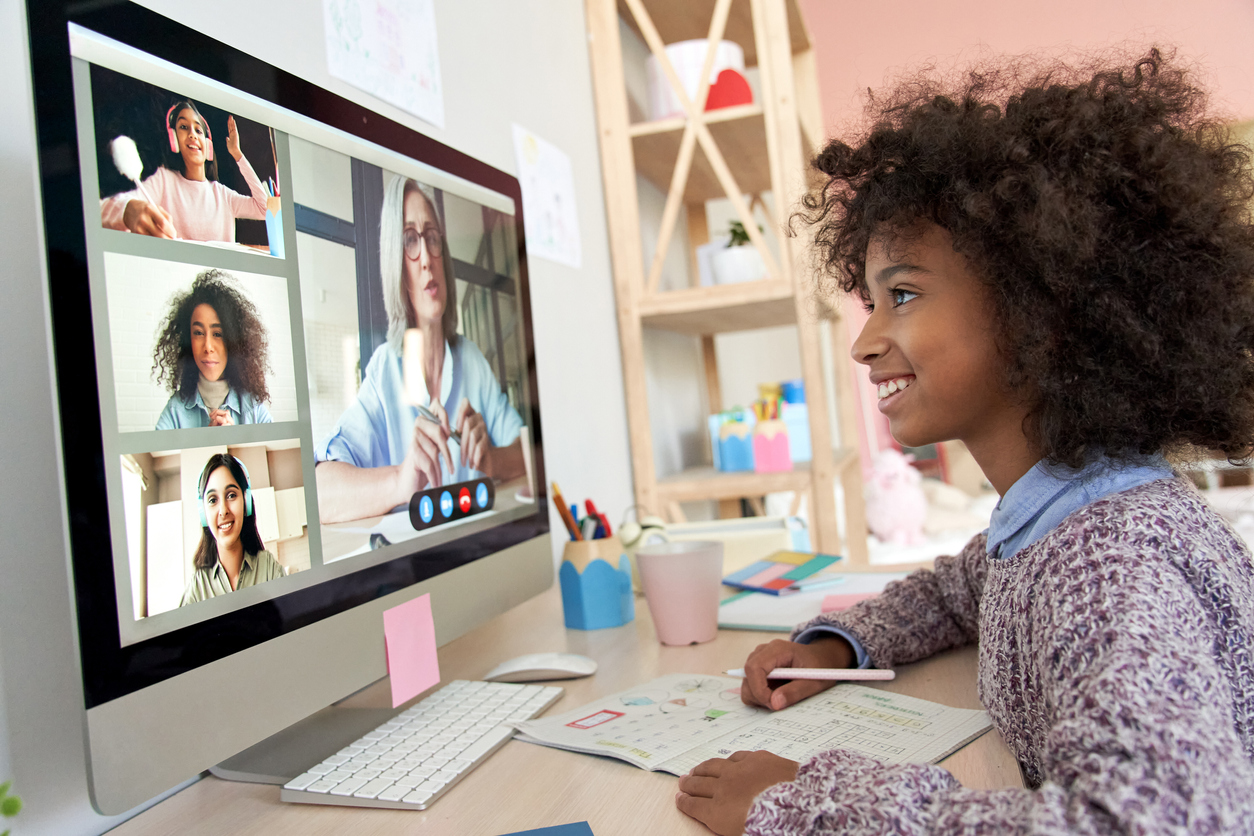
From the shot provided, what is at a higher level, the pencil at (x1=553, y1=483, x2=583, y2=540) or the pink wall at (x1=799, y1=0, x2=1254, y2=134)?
the pink wall at (x1=799, y1=0, x2=1254, y2=134)

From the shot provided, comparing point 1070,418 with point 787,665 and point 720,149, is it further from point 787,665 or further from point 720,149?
point 720,149

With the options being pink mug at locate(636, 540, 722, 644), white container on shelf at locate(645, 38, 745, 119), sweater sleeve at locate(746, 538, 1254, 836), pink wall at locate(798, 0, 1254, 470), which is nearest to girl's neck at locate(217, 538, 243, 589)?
sweater sleeve at locate(746, 538, 1254, 836)

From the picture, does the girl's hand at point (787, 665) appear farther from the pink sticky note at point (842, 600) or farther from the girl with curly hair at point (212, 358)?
the girl with curly hair at point (212, 358)

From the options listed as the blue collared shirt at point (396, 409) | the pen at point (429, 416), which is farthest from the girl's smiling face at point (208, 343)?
the pen at point (429, 416)

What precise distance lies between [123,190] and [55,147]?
0.13 ft

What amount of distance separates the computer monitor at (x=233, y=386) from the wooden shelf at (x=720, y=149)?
40.3 inches

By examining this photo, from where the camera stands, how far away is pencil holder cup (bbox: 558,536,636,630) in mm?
1004

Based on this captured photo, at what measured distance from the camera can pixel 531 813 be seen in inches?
21.2

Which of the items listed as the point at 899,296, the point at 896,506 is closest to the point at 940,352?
the point at 899,296

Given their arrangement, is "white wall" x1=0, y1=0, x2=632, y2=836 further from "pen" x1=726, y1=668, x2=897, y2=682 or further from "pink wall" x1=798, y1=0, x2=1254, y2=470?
"pink wall" x1=798, y1=0, x2=1254, y2=470

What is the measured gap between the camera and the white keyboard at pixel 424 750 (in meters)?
0.57

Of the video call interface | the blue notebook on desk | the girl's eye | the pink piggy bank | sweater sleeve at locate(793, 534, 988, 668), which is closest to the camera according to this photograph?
the video call interface

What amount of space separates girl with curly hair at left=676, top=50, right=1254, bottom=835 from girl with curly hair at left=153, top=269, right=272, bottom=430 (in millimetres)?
367

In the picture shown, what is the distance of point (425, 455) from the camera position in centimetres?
74
